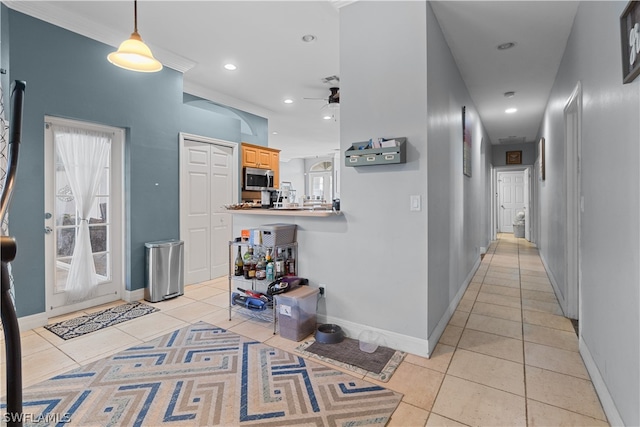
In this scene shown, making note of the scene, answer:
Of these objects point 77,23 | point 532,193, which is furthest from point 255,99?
point 532,193

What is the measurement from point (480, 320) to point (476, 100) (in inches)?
134

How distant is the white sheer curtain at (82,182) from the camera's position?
333 cm

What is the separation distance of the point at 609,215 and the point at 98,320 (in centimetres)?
419

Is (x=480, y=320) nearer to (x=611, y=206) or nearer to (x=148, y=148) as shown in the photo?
(x=611, y=206)

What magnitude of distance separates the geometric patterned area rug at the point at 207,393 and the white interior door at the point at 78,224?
146 cm

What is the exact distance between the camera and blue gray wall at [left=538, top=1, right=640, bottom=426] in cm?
144

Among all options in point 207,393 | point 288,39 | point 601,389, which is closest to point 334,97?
point 288,39

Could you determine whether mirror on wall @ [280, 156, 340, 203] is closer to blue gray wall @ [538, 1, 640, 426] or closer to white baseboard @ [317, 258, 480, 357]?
white baseboard @ [317, 258, 480, 357]

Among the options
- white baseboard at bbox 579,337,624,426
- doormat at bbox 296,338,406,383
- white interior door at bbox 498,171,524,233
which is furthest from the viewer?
white interior door at bbox 498,171,524,233

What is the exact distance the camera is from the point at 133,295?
3756mm

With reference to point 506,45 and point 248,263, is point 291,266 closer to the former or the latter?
point 248,263

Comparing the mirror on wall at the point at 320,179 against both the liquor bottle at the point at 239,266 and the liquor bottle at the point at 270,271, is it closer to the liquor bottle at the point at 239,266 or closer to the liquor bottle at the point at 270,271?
the liquor bottle at the point at 239,266

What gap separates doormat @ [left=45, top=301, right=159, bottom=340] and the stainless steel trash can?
0.21 m

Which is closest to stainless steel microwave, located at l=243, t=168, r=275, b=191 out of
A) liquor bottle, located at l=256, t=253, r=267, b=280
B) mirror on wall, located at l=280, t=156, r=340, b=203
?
liquor bottle, located at l=256, t=253, r=267, b=280
